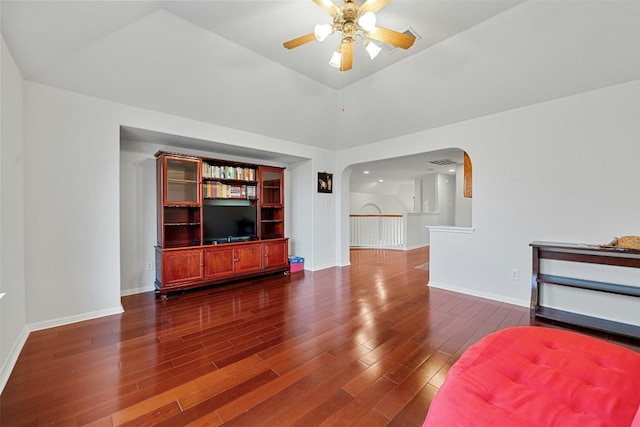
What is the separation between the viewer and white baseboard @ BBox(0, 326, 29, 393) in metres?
1.79

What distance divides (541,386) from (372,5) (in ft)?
7.84

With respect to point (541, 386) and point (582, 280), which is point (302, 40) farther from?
point (582, 280)

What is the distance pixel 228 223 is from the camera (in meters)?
4.36

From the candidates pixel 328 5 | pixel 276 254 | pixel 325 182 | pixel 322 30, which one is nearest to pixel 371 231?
pixel 325 182

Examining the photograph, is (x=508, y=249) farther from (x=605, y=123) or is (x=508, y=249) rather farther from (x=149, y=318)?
(x=149, y=318)

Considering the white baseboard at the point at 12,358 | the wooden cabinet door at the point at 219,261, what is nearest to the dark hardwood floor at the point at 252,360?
the white baseboard at the point at 12,358

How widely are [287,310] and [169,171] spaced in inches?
98.3

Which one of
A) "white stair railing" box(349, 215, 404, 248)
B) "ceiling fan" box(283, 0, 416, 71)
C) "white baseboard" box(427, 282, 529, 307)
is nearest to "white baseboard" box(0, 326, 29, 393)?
"ceiling fan" box(283, 0, 416, 71)

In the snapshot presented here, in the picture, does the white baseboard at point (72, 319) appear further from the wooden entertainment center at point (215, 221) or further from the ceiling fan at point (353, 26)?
the ceiling fan at point (353, 26)

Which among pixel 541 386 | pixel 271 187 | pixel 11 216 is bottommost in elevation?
pixel 541 386

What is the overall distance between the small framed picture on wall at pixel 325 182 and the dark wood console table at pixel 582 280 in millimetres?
3328

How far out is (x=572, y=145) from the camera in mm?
2875

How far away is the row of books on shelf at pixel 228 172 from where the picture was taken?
4.06 m

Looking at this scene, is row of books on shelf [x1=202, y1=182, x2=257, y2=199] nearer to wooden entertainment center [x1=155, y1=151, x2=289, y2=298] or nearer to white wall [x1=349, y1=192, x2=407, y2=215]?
wooden entertainment center [x1=155, y1=151, x2=289, y2=298]
